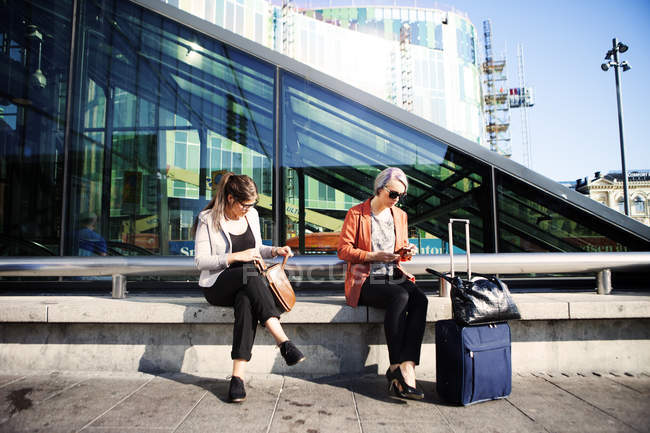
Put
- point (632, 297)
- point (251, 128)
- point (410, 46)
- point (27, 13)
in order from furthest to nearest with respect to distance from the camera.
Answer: point (410, 46) → point (27, 13) → point (251, 128) → point (632, 297)

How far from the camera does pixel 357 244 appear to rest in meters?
2.94

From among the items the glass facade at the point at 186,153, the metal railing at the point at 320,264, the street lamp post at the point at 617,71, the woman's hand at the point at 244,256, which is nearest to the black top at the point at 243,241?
the woman's hand at the point at 244,256

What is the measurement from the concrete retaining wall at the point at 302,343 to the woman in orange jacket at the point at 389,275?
10.9 inches

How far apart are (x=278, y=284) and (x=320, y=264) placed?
51cm

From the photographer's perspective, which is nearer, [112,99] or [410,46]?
[112,99]

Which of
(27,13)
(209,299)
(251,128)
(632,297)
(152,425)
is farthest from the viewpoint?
(27,13)

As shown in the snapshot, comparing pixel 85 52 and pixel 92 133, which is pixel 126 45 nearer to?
pixel 85 52

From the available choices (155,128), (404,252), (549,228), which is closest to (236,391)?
(404,252)

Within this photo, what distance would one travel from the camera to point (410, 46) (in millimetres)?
46594

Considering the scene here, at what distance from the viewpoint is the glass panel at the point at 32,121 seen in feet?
11.9

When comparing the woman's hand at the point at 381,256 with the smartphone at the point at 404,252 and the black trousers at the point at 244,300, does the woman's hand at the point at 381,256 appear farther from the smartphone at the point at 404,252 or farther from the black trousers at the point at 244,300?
the black trousers at the point at 244,300

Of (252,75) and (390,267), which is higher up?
(252,75)

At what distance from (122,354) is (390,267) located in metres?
2.19

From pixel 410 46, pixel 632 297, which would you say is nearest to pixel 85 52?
pixel 632 297
